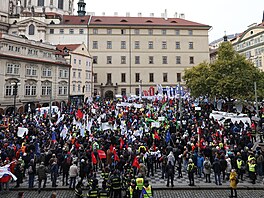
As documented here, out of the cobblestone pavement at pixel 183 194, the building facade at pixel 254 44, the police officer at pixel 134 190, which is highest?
the building facade at pixel 254 44

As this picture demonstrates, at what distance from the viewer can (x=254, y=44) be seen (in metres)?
55.4

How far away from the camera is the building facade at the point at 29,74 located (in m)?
33.8

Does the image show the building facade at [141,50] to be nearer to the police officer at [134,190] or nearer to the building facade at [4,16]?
the building facade at [4,16]

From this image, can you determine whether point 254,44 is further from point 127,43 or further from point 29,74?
point 29,74

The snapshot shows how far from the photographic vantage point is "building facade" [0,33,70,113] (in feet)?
111

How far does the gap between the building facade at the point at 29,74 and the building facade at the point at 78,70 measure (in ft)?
5.14

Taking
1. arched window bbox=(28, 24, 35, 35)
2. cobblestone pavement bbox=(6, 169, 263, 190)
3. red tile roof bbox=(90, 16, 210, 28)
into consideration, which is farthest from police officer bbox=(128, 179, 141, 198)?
arched window bbox=(28, 24, 35, 35)

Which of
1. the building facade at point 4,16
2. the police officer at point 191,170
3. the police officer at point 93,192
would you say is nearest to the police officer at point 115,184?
the police officer at point 93,192

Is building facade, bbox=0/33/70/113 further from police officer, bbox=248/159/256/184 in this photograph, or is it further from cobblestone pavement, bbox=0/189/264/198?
police officer, bbox=248/159/256/184

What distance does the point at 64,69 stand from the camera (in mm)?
44625

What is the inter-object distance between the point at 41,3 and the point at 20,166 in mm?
66052

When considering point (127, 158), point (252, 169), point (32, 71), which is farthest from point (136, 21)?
point (252, 169)

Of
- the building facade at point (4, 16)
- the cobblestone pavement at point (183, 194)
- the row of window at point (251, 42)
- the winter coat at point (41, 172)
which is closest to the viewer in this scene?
the cobblestone pavement at point (183, 194)

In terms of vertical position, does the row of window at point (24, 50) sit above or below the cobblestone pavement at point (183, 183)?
above
